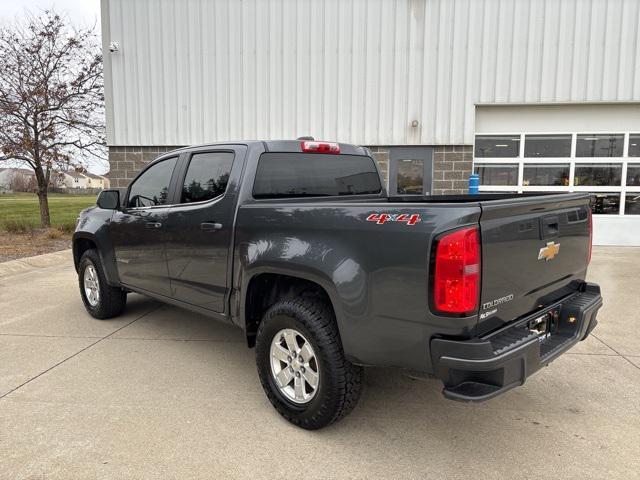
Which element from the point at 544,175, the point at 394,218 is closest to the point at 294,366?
the point at 394,218

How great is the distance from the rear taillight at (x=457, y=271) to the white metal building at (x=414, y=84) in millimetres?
8834

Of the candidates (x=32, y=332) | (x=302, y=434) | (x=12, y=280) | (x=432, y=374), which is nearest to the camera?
(x=432, y=374)

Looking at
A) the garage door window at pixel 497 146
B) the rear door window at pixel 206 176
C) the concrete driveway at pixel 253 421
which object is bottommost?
the concrete driveway at pixel 253 421

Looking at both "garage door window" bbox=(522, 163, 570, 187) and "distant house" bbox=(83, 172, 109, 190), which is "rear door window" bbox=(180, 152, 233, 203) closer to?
"distant house" bbox=(83, 172, 109, 190)

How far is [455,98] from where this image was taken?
34.7ft

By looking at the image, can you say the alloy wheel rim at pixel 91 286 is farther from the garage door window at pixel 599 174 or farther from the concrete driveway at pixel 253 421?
the garage door window at pixel 599 174

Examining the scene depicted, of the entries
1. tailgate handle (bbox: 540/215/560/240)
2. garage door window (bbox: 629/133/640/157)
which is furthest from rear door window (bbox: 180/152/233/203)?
garage door window (bbox: 629/133/640/157)

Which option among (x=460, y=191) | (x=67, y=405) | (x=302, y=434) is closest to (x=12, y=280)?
(x=67, y=405)

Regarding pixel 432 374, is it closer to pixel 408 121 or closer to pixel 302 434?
pixel 302 434

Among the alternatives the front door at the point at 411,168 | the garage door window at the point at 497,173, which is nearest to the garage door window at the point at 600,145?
the garage door window at the point at 497,173

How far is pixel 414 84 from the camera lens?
10.6m

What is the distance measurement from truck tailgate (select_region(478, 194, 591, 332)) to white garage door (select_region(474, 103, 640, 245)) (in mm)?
8380

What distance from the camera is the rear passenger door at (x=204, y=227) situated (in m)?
3.52

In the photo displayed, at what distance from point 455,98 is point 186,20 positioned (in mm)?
6583
